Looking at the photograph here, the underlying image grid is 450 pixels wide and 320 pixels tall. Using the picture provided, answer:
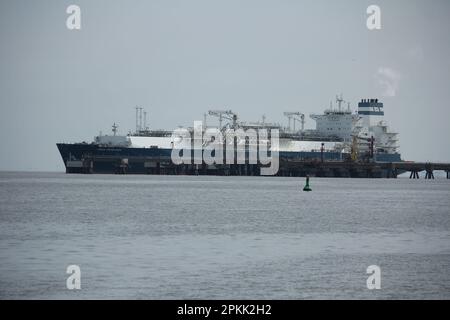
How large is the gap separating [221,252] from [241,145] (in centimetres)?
12383

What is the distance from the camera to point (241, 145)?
16088 centimetres

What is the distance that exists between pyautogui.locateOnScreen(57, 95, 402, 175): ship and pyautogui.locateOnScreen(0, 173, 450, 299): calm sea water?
87.9 m

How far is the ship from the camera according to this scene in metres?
153

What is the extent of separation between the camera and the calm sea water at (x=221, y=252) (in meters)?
28.4

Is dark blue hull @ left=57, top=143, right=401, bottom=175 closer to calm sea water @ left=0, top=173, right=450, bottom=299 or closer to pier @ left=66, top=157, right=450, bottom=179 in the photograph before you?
pier @ left=66, top=157, right=450, bottom=179

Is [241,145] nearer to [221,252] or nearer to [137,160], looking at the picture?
[137,160]

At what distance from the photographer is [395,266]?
34.0 m

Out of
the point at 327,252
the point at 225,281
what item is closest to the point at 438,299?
the point at 225,281

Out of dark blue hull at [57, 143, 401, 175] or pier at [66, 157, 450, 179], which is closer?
dark blue hull at [57, 143, 401, 175]

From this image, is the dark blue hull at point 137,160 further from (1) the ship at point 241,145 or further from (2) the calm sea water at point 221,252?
(2) the calm sea water at point 221,252

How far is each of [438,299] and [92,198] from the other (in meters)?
53.0

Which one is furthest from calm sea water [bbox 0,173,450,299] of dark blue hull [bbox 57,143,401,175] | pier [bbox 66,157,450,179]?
pier [bbox 66,157,450,179]

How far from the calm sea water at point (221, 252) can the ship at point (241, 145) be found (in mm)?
87870
